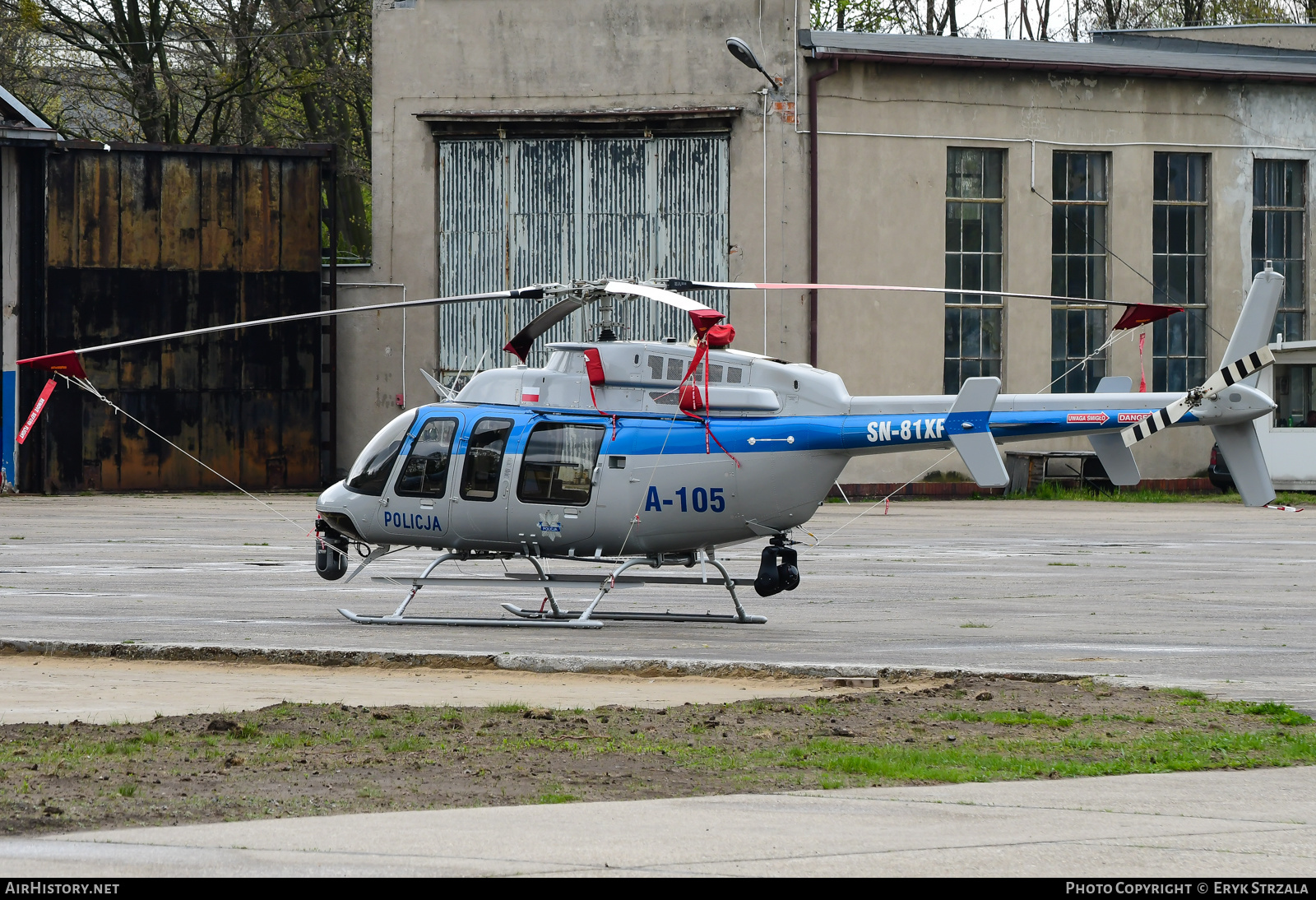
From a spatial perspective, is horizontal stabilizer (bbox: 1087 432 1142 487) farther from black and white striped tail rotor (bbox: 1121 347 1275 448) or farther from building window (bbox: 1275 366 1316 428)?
building window (bbox: 1275 366 1316 428)

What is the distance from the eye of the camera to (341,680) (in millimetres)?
11953

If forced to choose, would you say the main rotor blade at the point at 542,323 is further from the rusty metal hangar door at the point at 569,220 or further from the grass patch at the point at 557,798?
the rusty metal hangar door at the point at 569,220

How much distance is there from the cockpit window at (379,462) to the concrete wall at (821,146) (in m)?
21.5

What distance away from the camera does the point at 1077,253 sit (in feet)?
129

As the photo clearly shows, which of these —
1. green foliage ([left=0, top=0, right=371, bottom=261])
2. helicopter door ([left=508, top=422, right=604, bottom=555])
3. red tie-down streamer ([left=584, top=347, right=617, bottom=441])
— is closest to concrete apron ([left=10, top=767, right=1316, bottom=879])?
helicopter door ([left=508, top=422, right=604, bottom=555])

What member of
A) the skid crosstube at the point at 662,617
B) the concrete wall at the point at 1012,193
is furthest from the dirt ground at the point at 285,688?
the concrete wall at the point at 1012,193

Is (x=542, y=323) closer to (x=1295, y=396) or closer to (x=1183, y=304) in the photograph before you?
(x=1295, y=396)

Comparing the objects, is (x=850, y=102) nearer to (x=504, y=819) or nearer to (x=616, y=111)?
(x=616, y=111)

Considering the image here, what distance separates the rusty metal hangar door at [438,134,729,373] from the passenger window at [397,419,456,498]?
21.2 m

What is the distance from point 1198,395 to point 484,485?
6.78 m

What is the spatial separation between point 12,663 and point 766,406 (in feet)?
23.2

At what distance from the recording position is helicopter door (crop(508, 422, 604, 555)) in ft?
51.1

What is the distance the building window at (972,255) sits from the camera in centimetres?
3859

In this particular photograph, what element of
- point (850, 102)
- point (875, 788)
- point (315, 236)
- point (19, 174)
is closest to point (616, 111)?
point (850, 102)
